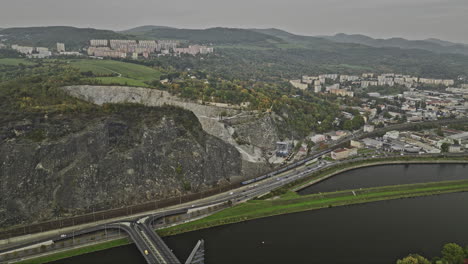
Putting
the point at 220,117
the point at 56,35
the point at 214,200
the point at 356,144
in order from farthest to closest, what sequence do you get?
the point at 56,35 < the point at 356,144 < the point at 220,117 < the point at 214,200

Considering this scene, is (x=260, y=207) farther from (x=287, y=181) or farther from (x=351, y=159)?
(x=351, y=159)

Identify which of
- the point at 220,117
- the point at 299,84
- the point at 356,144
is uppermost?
the point at 299,84

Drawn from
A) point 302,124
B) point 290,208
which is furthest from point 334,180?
Result: point 302,124

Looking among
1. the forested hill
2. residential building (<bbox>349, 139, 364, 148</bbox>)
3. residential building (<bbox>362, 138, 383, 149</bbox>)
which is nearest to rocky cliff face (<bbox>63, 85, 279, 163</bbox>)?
residential building (<bbox>349, 139, 364, 148</bbox>)

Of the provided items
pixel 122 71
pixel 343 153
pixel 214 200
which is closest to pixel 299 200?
pixel 214 200

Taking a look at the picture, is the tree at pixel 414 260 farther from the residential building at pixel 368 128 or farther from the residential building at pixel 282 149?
the residential building at pixel 368 128

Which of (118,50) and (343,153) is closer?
(343,153)

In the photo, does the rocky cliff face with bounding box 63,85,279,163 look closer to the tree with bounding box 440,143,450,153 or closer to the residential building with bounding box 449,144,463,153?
the tree with bounding box 440,143,450,153

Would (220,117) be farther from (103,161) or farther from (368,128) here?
(368,128)
